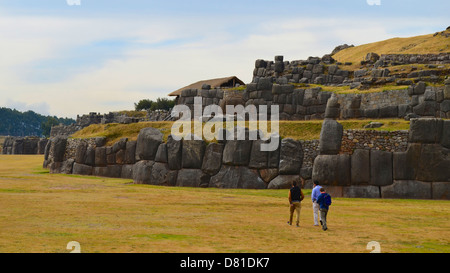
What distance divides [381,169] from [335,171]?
8.95 ft

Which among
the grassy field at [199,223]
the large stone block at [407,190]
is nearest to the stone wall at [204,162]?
the grassy field at [199,223]

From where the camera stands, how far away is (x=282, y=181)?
128 feet

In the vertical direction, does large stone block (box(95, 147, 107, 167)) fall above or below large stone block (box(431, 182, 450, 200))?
above

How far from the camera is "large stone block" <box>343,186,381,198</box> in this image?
114 feet

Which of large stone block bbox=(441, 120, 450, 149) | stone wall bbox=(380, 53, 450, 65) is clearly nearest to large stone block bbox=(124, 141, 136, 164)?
large stone block bbox=(441, 120, 450, 149)

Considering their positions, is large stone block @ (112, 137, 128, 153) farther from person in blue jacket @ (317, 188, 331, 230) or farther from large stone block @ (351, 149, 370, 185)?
person in blue jacket @ (317, 188, 331, 230)

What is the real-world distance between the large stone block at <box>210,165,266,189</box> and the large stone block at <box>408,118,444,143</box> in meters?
10.9

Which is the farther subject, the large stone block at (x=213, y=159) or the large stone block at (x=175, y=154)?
the large stone block at (x=175, y=154)

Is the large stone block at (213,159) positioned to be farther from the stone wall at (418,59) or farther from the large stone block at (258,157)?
the stone wall at (418,59)

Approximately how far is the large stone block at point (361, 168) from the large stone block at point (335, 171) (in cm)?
32

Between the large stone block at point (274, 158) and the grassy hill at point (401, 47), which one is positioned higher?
the grassy hill at point (401, 47)

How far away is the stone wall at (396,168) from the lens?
34000 millimetres

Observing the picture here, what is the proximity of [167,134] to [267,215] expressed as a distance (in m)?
21.0

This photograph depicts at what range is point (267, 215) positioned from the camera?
1007 inches
